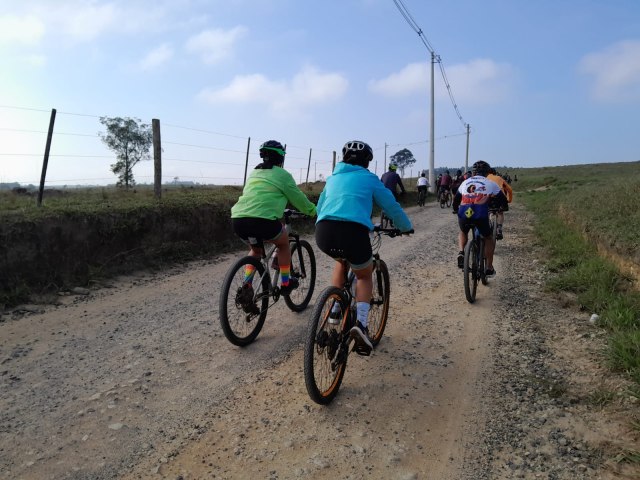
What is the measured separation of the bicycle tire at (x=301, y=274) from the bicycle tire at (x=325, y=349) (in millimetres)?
1700

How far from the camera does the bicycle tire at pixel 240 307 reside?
4.11m

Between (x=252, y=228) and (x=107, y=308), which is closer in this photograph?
(x=252, y=228)

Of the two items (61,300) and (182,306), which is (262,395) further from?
(61,300)

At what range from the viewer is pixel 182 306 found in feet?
18.5

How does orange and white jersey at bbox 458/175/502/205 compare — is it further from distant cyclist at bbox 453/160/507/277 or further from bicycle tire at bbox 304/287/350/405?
bicycle tire at bbox 304/287/350/405

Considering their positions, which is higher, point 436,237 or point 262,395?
point 436,237

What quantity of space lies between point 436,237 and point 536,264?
3.67m

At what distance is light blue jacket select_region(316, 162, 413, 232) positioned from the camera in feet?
11.1

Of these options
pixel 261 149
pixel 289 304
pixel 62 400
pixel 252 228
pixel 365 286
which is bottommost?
pixel 62 400

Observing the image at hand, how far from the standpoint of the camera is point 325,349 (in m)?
3.29

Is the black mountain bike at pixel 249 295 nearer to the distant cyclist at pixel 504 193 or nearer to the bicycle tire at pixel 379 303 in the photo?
the bicycle tire at pixel 379 303

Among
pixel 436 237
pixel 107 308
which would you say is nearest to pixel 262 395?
pixel 107 308

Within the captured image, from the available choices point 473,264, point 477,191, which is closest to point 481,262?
point 473,264

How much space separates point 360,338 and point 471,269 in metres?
3.02
